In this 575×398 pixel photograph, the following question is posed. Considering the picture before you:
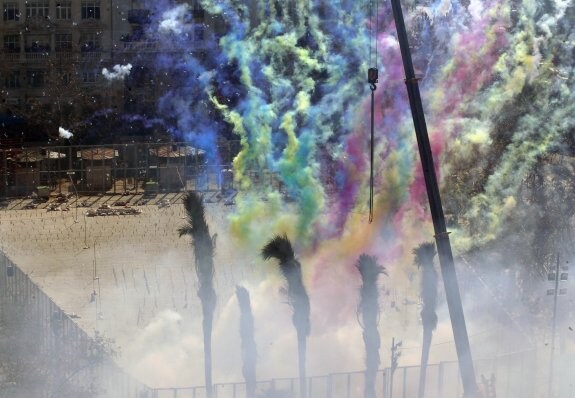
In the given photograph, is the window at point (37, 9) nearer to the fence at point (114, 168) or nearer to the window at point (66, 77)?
the window at point (66, 77)

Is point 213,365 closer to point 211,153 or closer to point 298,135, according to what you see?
point 298,135

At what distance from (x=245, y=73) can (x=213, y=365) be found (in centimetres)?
1183

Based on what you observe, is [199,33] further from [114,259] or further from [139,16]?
[114,259]

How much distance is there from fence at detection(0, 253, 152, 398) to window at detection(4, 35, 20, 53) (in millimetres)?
29045

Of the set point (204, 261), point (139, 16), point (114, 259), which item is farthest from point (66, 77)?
point (204, 261)

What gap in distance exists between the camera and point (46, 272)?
2384 centimetres

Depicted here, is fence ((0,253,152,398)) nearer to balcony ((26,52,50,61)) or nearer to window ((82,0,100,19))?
window ((82,0,100,19))

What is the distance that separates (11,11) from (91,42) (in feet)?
14.9

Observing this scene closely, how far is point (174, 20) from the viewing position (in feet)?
133

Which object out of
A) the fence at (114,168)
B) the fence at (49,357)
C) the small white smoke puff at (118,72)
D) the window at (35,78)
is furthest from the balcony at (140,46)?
the fence at (49,357)

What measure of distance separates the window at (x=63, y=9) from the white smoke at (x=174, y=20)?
5.38 metres

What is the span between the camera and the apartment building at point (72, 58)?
4172cm

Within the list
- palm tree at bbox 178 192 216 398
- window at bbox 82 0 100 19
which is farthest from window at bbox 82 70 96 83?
palm tree at bbox 178 192 216 398

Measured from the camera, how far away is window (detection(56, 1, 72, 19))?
143 ft
